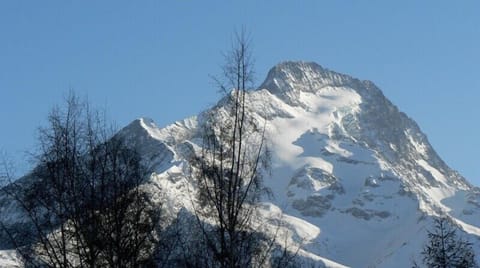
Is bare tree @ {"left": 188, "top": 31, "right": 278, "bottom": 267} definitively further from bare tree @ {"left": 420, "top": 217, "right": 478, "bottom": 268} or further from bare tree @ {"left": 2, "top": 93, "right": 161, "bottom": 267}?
bare tree @ {"left": 420, "top": 217, "right": 478, "bottom": 268}

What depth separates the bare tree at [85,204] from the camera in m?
25.1

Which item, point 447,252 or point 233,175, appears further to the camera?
point 447,252

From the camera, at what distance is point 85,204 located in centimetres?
2595

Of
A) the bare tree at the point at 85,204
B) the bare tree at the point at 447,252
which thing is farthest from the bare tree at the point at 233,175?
the bare tree at the point at 447,252

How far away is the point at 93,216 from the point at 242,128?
4.26 meters

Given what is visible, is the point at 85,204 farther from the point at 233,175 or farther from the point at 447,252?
the point at 447,252

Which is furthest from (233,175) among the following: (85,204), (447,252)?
(447,252)

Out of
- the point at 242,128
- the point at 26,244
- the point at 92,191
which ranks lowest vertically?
the point at 26,244

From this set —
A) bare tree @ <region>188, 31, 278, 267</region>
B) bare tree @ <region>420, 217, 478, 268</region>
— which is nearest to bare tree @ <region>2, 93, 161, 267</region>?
bare tree @ <region>188, 31, 278, 267</region>

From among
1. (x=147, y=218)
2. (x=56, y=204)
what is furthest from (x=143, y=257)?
(x=56, y=204)

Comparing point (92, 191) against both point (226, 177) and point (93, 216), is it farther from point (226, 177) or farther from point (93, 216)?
point (226, 177)

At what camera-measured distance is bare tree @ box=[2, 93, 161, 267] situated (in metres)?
25.1

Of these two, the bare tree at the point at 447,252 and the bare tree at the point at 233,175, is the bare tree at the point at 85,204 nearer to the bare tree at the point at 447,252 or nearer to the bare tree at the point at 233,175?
the bare tree at the point at 233,175

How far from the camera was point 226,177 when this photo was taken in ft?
83.3
